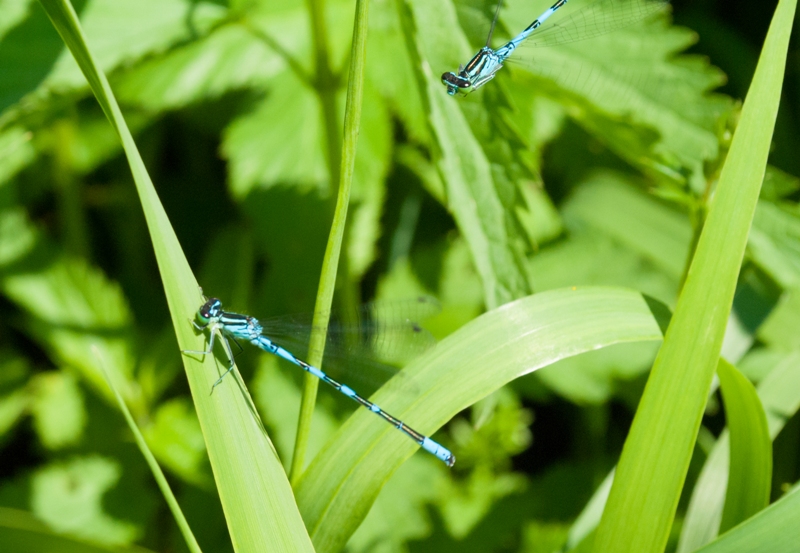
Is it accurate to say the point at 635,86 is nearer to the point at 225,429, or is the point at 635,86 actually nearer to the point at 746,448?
the point at 746,448

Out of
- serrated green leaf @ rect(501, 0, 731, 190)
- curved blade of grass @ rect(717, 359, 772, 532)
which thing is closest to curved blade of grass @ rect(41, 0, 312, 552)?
curved blade of grass @ rect(717, 359, 772, 532)

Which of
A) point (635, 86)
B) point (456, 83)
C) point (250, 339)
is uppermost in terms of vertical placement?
point (635, 86)

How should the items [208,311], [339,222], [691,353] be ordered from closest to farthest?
[339,222], [691,353], [208,311]

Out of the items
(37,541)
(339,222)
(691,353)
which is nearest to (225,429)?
(339,222)

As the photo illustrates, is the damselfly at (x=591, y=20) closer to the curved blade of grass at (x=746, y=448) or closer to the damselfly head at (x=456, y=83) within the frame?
the damselfly head at (x=456, y=83)

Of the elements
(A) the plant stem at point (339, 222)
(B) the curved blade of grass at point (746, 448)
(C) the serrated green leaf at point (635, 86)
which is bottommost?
(B) the curved blade of grass at point (746, 448)

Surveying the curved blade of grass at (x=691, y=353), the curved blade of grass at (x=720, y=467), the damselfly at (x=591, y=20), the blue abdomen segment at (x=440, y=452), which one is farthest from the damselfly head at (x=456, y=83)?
the curved blade of grass at (x=720, y=467)
